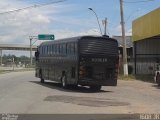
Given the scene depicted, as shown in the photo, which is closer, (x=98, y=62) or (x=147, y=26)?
(x=98, y=62)

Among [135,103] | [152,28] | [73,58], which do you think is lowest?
[135,103]

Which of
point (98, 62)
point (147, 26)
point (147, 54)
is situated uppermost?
point (147, 26)

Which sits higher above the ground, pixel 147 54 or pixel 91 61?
pixel 147 54

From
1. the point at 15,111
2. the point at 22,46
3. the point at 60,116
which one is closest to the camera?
the point at 60,116

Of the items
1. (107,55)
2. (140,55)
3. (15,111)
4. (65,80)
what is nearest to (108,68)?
(107,55)

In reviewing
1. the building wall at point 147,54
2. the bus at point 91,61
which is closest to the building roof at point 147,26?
the building wall at point 147,54

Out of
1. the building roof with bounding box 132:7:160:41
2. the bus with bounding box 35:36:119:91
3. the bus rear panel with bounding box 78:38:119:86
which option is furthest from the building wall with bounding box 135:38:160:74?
the bus rear panel with bounding box 78:38:119:86

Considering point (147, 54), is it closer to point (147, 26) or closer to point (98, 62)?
point (147, 26)

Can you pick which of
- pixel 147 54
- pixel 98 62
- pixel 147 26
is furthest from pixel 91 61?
pixel 147 54

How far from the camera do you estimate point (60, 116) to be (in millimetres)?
15016

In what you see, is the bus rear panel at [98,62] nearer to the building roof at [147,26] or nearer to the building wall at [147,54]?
the building roof at [147,26]

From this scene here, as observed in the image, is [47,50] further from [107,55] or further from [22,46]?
[22,46]

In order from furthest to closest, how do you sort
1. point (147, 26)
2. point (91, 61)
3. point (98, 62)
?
1. point (147, 26)
2. point (98, 62)
3. point (91, 61)

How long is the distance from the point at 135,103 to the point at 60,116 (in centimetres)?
565
